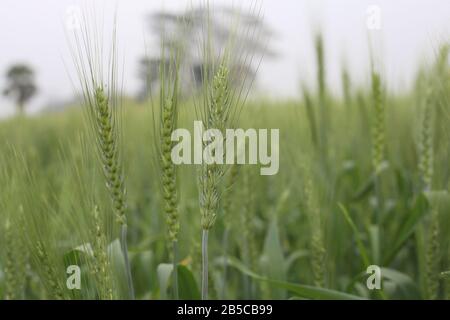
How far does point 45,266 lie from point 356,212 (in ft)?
4.83

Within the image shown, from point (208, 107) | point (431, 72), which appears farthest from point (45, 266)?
point (431, 72)

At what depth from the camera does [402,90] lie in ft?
8.49

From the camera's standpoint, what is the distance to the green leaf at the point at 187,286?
3.80 feet

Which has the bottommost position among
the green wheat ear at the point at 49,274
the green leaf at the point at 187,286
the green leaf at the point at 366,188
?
the green leaf at the point at 187,286

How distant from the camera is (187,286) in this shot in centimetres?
117

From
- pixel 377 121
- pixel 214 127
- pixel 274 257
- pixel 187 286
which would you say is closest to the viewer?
pixel 214 127

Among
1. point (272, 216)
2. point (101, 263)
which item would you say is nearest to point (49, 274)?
point (101, 263)

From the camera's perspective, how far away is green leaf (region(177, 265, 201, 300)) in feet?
3.80

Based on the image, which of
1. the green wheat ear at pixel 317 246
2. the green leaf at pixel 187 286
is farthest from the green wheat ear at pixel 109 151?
the green wheat ear at pixel 317 246

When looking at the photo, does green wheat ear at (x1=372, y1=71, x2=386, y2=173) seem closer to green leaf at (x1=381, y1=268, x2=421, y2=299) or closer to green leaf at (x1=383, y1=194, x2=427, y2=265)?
green leaf at (x1=383, y1=194, x2=427, y2=265)

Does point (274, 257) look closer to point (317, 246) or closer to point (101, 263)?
point (317, 246)

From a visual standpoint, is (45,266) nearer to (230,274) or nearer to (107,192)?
(107,192)

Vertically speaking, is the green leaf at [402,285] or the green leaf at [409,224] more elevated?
the green leaf at [409,224]

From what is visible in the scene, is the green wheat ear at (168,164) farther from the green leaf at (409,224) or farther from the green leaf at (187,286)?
the green leaf at (409,224)
